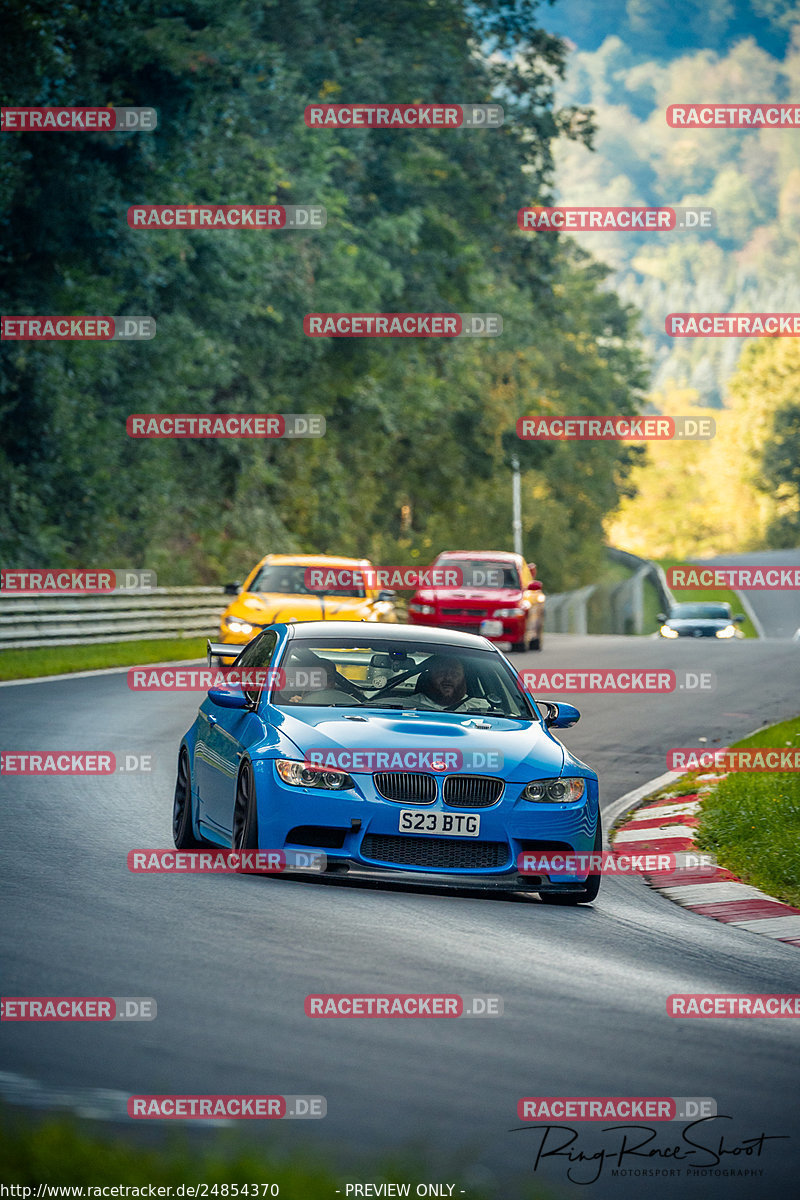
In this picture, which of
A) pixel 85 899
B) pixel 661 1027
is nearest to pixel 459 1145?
pixel 661 1027

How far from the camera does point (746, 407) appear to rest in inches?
6299

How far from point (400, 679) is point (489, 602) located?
2165 centimetres

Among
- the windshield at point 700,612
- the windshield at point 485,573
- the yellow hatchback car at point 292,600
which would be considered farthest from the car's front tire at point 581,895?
the windshield at point 700,612

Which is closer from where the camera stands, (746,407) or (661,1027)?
(661,1027)

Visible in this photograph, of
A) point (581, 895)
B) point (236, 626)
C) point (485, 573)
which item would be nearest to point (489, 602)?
point (485, 573)

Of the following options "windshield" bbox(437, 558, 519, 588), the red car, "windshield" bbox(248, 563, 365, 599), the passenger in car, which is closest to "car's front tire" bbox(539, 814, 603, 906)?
the passenger in car

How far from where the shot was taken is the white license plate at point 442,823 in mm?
8883

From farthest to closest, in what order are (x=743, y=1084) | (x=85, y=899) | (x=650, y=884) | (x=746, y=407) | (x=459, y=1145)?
1. (x=746, y=407)
2. (x=650, y=884)
3. (x=85, y=899)
4. (x=743, y=1084)
5. (x=459, y=1145)

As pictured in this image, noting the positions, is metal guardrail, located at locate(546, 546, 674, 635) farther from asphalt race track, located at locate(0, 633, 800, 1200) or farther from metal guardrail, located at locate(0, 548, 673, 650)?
asphalt race track, located at locate(0, 633, 800, 1200)

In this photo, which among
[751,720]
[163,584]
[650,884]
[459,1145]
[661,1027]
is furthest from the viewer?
[163,584]

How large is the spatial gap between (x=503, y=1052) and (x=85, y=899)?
3.14 metres

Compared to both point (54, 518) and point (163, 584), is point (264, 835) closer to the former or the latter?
point (54, 518)

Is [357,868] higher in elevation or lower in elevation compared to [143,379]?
lower

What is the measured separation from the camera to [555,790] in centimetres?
929
